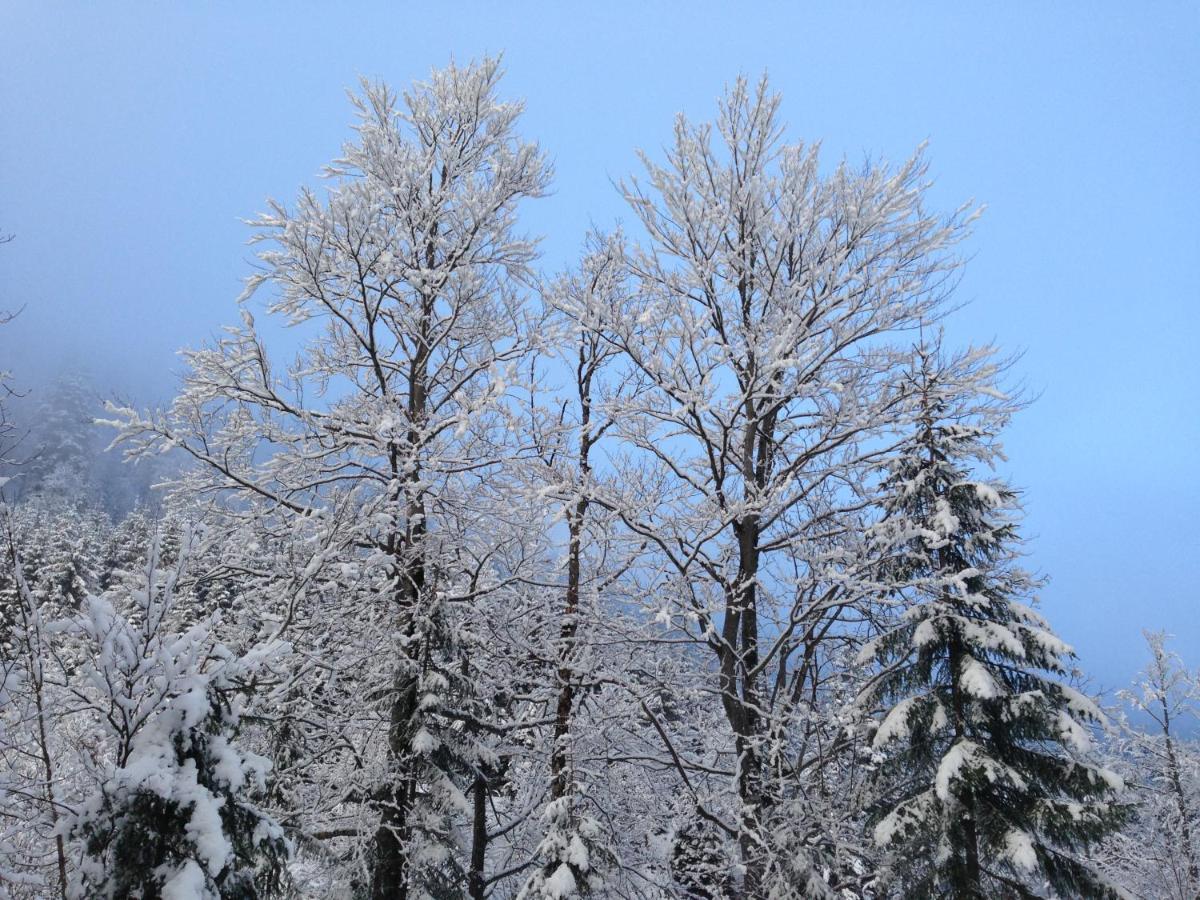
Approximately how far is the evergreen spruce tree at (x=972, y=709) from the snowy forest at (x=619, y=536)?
0.18 ft

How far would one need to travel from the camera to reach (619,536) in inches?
290

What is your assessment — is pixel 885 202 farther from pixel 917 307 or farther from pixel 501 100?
pixel 501 100

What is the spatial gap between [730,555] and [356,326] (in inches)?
217

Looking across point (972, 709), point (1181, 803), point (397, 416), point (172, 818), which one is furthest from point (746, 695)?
point (1181, 803)

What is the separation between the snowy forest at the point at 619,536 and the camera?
7137 mm

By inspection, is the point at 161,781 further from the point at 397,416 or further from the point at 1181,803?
the point at 1181,803

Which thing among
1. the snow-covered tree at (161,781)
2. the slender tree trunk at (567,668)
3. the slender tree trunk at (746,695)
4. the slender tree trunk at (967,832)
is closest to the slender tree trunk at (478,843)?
the slender tree trunk at (567,668)

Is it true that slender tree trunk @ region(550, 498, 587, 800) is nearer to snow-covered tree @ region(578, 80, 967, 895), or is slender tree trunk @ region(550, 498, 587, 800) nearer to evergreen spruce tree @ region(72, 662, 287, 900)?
snow-covered tree @ region(578, 80, 967, 895)

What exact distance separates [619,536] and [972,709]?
5.33 metres

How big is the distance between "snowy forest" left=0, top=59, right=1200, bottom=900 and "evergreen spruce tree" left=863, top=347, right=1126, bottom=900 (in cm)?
6

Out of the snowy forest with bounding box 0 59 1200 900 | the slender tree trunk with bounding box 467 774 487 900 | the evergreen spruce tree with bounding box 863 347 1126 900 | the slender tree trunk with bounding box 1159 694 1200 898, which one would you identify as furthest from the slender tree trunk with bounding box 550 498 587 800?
the slender tree trunk with bounding box 1159 694 1200 898

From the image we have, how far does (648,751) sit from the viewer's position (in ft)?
29.6

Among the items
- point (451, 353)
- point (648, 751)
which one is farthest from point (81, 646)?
point (648, 751)

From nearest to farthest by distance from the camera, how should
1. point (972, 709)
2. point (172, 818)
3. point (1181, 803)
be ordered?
point (172, 818) < point (972, 709) < point (1181, 803)
